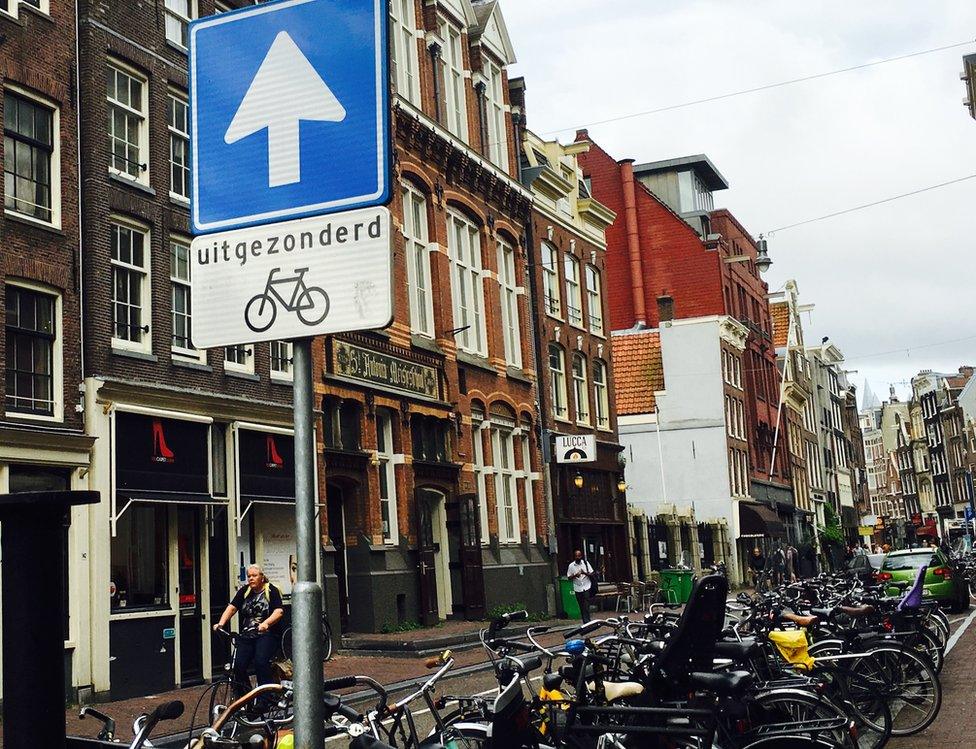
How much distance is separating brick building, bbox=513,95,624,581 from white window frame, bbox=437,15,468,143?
156 inches

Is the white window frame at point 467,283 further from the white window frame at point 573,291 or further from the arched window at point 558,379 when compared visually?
the white window frame at point 573,291

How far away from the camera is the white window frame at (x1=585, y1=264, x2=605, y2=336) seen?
133ft

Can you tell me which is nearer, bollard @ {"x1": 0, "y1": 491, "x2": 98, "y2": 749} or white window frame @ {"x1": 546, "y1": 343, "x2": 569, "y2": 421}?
bollard @ {"x1": 0, "y1": 491, "x2": 98, "y2": 749}

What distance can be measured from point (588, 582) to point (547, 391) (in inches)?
346

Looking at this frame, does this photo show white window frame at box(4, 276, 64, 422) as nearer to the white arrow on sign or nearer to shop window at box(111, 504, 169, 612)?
shop window at box(111, 504, 169, 612)

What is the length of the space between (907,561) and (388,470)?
1140 centimetres

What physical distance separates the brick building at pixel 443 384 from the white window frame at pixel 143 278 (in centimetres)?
491

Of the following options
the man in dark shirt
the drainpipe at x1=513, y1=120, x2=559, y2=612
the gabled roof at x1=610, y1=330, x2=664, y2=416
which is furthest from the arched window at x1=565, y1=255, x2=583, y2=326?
the man in dark shirt

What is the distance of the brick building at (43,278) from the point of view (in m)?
17.8

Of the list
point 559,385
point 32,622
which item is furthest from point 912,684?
point 559,385

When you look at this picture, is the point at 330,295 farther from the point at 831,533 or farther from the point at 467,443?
the point at 831,533

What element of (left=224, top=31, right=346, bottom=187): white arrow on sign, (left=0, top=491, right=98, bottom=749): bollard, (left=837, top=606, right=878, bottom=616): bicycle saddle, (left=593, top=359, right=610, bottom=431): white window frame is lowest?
(left=837, top=606, right=878, bottom=616): bicycle saddle

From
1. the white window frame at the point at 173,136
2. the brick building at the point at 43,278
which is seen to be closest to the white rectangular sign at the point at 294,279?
the brick building at the point at 43,278

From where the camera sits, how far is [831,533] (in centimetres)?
7138
